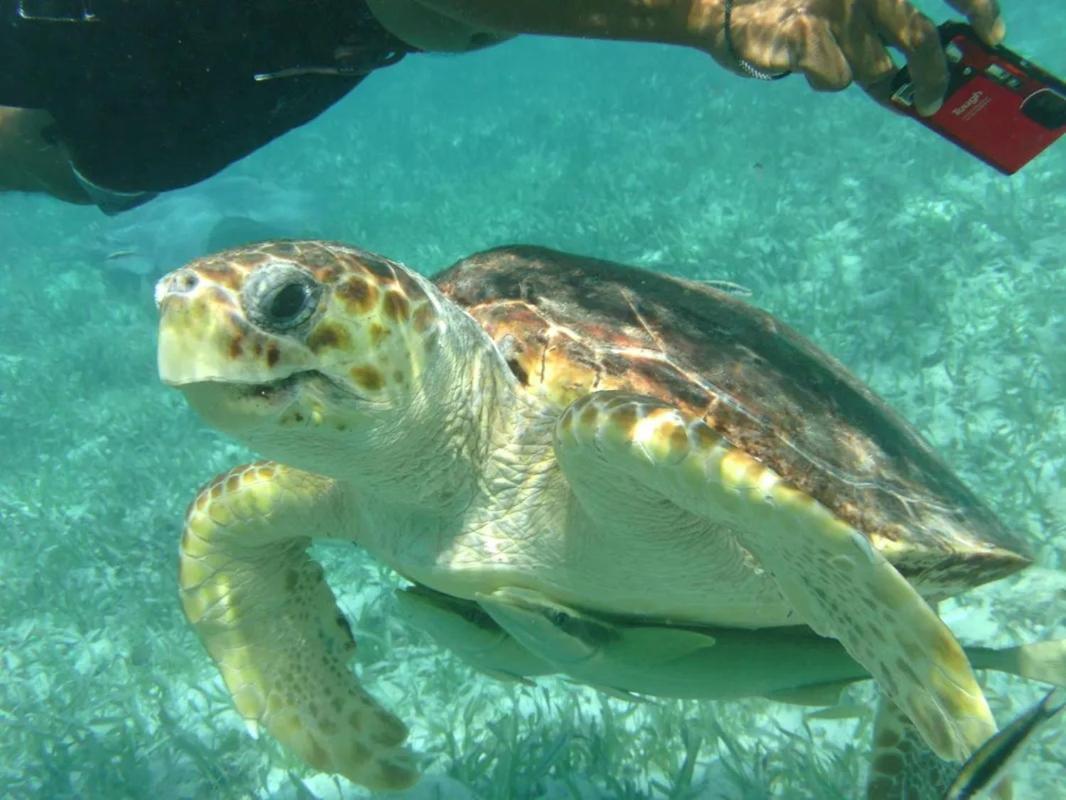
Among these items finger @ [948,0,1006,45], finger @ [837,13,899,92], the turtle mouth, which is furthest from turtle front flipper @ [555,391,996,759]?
finger @ [948,0,1006,45]

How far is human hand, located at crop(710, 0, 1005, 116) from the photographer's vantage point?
1.41m

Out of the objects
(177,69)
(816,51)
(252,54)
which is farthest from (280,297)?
(177,69)

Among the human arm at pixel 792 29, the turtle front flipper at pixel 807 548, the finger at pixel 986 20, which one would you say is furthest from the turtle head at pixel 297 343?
the finger at pixel 986 20

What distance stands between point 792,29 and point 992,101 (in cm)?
59

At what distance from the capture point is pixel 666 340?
181 cm

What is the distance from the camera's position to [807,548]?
1.26 m

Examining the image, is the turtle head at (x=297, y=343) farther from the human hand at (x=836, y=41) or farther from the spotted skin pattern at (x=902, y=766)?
the spotted skin pattern at (x=902, y=766)

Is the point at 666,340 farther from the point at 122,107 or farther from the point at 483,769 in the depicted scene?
the point at 122,107

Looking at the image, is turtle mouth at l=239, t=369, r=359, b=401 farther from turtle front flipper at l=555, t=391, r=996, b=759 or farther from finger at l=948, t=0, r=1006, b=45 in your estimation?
finger at l=948, t=0, r=1006, b=45

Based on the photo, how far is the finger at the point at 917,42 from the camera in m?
1.46

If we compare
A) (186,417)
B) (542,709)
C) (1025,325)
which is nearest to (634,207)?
(1025,325)

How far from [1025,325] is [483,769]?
170 inches

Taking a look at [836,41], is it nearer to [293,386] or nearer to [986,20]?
[986,20]

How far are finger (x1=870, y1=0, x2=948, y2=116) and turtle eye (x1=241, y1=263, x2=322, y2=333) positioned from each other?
1231 millimetres
